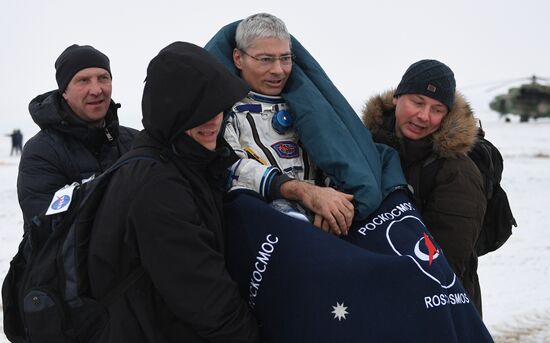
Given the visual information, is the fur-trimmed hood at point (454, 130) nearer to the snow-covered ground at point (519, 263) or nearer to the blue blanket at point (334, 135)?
the blue blanket at point (334, 135)

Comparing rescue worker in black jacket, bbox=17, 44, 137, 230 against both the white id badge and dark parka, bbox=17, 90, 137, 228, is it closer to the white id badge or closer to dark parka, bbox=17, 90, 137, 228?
dark parka, bbox=17, 90, 137, 228

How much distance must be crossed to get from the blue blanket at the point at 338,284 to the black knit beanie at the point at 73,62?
1221 millimetres

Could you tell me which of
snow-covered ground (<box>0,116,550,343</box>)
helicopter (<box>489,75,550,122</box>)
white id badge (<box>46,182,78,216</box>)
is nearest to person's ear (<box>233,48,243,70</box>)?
white id badge (<box>46,182,78,216</box>)

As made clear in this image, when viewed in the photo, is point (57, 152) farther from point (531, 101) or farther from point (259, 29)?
point (531, 101)

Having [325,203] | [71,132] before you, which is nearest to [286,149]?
[325,203]

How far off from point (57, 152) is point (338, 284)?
4.87 ft

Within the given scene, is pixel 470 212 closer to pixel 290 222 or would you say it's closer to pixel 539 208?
pixel 290 222

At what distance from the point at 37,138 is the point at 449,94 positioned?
6.07ft

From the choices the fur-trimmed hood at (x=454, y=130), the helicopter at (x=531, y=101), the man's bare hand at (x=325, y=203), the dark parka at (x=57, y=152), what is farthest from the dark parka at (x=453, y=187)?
the helicopter at (x=531, y=101)

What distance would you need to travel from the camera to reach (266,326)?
1.85m

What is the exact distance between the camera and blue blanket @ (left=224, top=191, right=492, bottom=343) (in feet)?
5.70

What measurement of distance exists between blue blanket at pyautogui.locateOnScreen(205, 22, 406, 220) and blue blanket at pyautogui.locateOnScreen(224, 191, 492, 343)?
22 centimetres

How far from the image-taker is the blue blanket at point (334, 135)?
6.79 feet

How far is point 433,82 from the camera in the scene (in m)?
2.38
